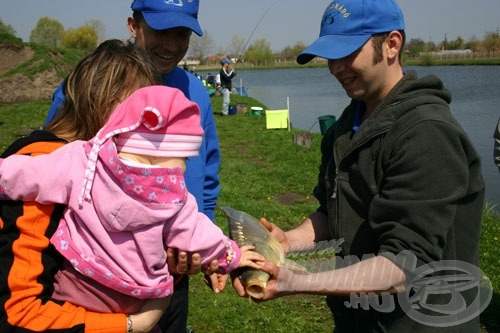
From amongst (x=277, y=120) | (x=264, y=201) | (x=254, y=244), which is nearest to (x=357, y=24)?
(x=254, y=244)

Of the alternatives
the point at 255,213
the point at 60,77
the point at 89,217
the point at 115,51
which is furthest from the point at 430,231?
the point at 60,77

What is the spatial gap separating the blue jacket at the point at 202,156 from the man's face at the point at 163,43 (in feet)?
0.28

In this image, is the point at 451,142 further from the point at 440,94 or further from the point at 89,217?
the point at 89,217

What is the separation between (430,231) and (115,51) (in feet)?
4.50

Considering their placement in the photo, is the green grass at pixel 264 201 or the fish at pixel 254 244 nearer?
the fish at pixel 254 244

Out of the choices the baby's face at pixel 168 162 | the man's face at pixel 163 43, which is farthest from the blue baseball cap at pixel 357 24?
the man's face at pixel 163 43

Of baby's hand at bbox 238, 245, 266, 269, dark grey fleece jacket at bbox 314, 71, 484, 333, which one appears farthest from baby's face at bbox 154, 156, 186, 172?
dark grey fleece jacket at bbox 314, 71, 484, 333

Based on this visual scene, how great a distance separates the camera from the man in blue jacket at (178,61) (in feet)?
9.43

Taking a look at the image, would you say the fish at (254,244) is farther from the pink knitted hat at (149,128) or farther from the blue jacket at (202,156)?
the pink knitted hat at (149,128)

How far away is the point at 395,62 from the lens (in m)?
2.27

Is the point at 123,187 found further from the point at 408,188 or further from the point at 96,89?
the point at 408,188

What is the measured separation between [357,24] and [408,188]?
75cm

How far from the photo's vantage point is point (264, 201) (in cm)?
868

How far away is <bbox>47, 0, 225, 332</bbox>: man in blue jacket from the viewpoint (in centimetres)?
288
